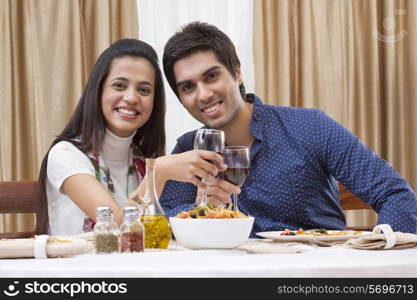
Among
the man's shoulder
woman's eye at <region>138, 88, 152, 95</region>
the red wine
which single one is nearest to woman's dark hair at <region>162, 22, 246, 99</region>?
woman's eye at <region>138, 88, 152, 95</region>

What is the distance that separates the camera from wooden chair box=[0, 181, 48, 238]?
182 centimetres

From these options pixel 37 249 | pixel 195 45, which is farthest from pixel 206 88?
pixel 37 249

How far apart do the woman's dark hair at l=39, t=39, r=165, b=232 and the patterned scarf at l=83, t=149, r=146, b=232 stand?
38mm

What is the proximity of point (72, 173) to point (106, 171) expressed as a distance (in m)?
0.22

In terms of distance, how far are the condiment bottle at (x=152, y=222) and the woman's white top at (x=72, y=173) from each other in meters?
0.71

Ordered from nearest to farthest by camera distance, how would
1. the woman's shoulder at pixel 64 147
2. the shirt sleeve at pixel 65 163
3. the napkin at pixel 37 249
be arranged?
the napkin at pixel 37 249 < the shirt sleeve at pixel 65 163 < the woman's shoulder at pixel 64 147

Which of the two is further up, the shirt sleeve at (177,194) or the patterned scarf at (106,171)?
the patterned scarf at (106,171)

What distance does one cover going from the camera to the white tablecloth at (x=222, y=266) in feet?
2.34

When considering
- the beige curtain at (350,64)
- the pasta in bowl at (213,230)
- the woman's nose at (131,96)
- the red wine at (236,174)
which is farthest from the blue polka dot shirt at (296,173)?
the beige curtain at (350,64)

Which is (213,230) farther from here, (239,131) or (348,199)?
(348,199)

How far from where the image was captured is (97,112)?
2.01 meters

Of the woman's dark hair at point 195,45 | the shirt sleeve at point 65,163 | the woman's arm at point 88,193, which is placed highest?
the woman's dark hair at point 195,45

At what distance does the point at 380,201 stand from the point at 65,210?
107cm

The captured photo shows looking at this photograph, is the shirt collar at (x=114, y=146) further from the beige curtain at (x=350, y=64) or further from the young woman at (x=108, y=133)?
the beige curtain at (x=350, y=64)
